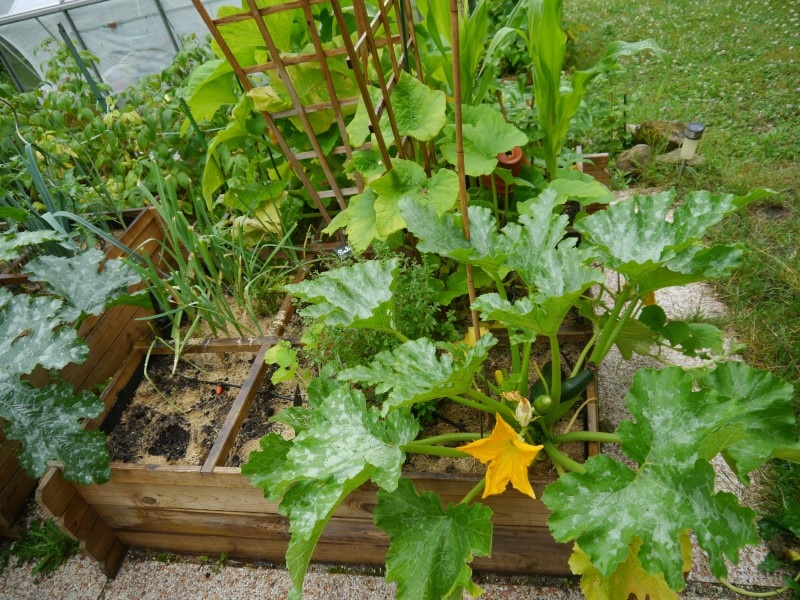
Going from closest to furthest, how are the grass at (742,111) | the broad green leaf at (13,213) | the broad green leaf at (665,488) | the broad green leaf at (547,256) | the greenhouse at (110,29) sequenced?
the broad green leaf at (665,488) → the broad green leaf at (547,256) → the broad green leaf at (13,213) → the grass at (742,111) → the greenhouse at (110,29)

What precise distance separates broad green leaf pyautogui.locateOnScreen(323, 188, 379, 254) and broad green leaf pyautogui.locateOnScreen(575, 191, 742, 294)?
0.61m

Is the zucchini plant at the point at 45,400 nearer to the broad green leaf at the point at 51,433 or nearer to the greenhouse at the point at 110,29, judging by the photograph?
the broad green leaf at the point at 51,433

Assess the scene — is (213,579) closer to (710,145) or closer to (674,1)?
(710,145)

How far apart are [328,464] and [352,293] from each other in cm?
41

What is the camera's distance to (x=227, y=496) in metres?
1.43

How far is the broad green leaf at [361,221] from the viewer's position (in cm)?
156

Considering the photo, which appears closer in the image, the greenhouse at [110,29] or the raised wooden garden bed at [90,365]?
the raised wooden garden bed at [90,365]

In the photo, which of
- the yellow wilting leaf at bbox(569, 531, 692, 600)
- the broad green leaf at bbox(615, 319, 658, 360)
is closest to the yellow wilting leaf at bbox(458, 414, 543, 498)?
the yellow wilting leaf at bbox(569, 531, 692, 600)

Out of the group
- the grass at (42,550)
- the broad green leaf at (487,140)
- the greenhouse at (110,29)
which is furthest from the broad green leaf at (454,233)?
the greenhouse at (110,29)

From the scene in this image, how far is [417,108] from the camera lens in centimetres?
154

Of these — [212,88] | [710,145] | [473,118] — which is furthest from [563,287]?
[710,145]

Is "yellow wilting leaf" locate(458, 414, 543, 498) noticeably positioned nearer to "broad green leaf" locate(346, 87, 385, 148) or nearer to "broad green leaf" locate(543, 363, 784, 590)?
"broad green leaf" locate(543, 363, 784, 590)

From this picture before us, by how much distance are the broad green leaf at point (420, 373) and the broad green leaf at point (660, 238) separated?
34 centimetres

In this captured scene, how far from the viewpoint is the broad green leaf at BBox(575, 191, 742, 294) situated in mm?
1092
